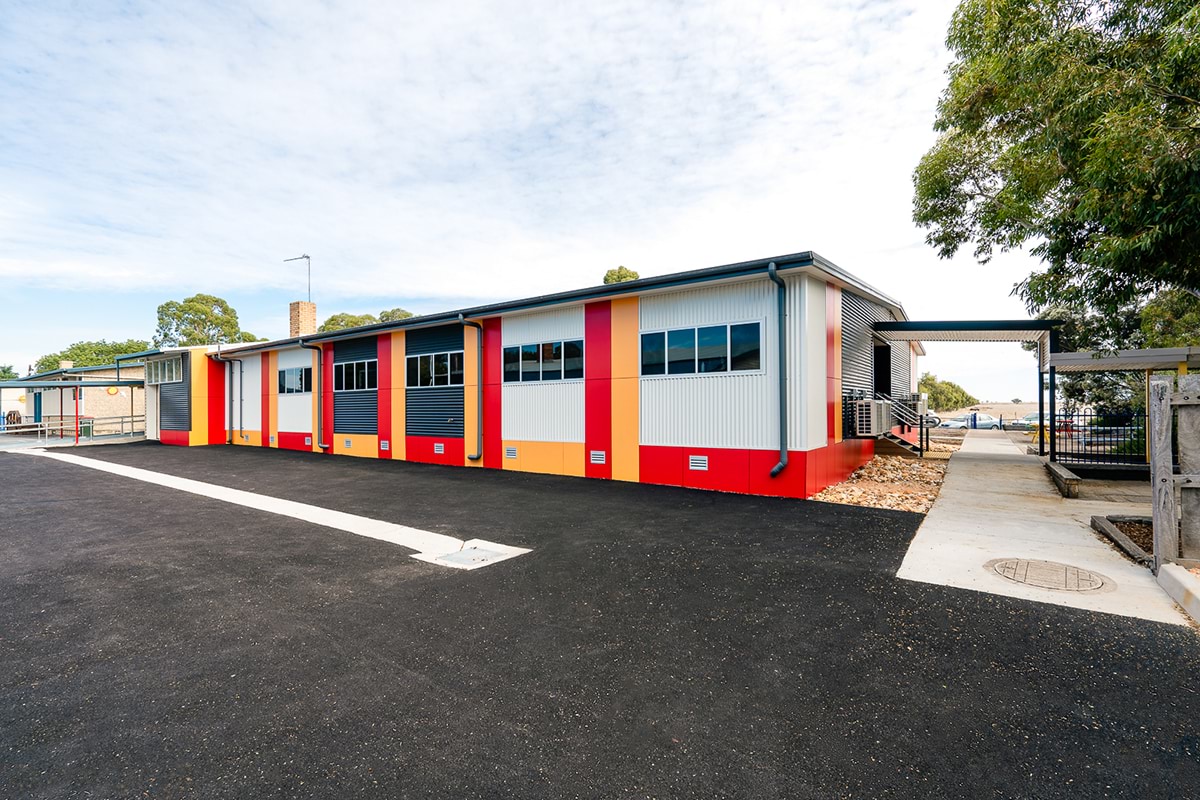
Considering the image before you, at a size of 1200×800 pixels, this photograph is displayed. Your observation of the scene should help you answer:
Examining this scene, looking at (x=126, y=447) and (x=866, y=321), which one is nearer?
(x=866, y=321)

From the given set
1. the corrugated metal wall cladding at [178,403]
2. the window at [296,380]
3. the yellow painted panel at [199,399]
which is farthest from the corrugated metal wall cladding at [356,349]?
the corrugated metal wall cladding at [178,403]

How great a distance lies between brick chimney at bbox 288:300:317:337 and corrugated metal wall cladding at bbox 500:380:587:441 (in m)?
14.5

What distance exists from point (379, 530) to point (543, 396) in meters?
6.37

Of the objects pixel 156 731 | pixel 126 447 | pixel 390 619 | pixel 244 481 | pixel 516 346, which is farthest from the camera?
pixel 126 447

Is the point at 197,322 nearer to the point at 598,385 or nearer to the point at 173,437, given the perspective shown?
the point at 173,437

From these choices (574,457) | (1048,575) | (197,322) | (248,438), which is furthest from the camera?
(197,322)

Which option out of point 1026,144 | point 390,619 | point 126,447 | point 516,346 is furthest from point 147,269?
point 1026,144

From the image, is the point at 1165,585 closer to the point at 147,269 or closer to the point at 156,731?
the point at 156,731

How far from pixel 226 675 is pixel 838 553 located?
5.87m

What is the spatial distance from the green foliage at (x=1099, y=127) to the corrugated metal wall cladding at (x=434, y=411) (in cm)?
1343

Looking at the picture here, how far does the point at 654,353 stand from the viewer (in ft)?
36.4

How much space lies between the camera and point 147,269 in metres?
41.4

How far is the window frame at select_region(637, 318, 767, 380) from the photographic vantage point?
9.77 metres

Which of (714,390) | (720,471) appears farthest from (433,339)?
(720,471)
